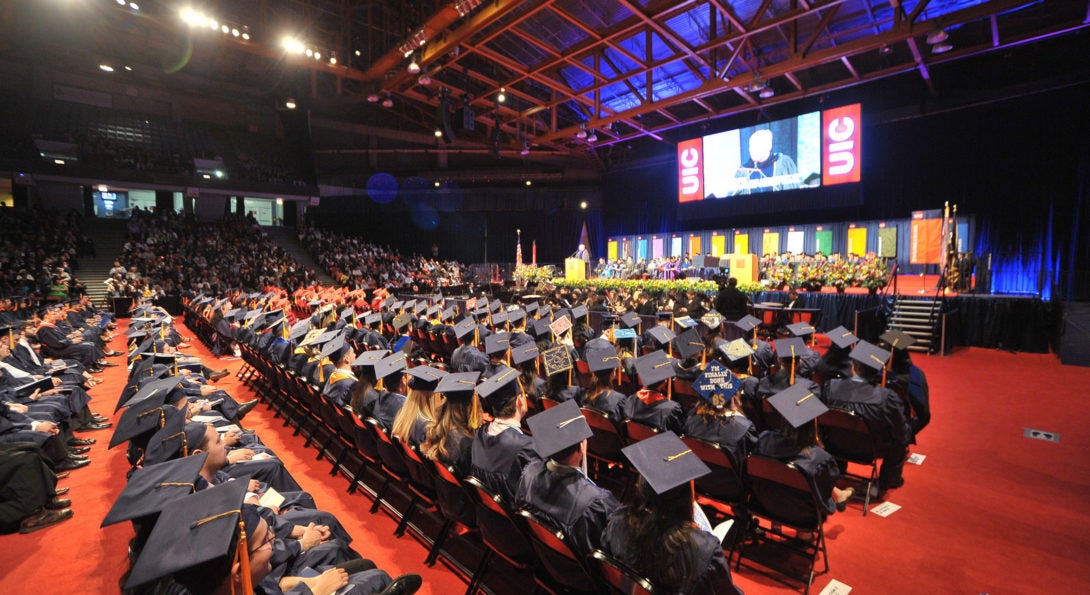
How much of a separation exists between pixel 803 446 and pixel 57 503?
544 centimetres

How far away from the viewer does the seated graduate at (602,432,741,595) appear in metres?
1.63

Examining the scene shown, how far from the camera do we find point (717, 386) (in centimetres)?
298

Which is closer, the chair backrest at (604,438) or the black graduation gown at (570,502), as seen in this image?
the black graduation gown at (570,502)

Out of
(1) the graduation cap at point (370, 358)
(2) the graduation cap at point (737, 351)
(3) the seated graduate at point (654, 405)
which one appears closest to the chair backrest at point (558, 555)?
(3) the seated graduate at point (654, 405)

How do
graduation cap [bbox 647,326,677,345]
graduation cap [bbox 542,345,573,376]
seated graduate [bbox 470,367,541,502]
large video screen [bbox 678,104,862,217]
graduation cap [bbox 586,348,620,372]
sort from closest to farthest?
seated graduate [bbox 470,367,541,502] → graduation cap [bbox 586,348,620,372] → graduation cap [bbox 542,345,573,376] → graduation cap [bbox 647,326,677,345] → large video screen [bbox 678,104,862,217]

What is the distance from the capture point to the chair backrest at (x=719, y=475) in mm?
2754

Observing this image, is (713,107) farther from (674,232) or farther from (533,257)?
(533,257)

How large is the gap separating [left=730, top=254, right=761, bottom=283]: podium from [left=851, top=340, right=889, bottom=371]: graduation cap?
355 inches

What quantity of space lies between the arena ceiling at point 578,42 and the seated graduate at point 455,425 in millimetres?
8603

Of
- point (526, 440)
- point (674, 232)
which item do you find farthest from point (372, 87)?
point (526, 440)

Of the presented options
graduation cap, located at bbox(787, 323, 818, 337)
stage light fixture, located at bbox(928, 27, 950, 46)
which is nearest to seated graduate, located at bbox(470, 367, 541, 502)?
graduation cap, located at bbox(787, 323, 818, 337)

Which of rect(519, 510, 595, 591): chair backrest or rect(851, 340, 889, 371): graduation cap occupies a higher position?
rect(851, 340, 889, 371): graduation cap

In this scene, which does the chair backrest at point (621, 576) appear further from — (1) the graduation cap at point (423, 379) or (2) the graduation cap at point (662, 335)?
(2) the graduation cap at point (662, 335)

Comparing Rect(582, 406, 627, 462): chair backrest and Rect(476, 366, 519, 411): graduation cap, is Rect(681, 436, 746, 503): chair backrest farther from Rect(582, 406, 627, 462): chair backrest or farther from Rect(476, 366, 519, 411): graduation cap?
Rect(476, 366, 519, 411): graduation cap
